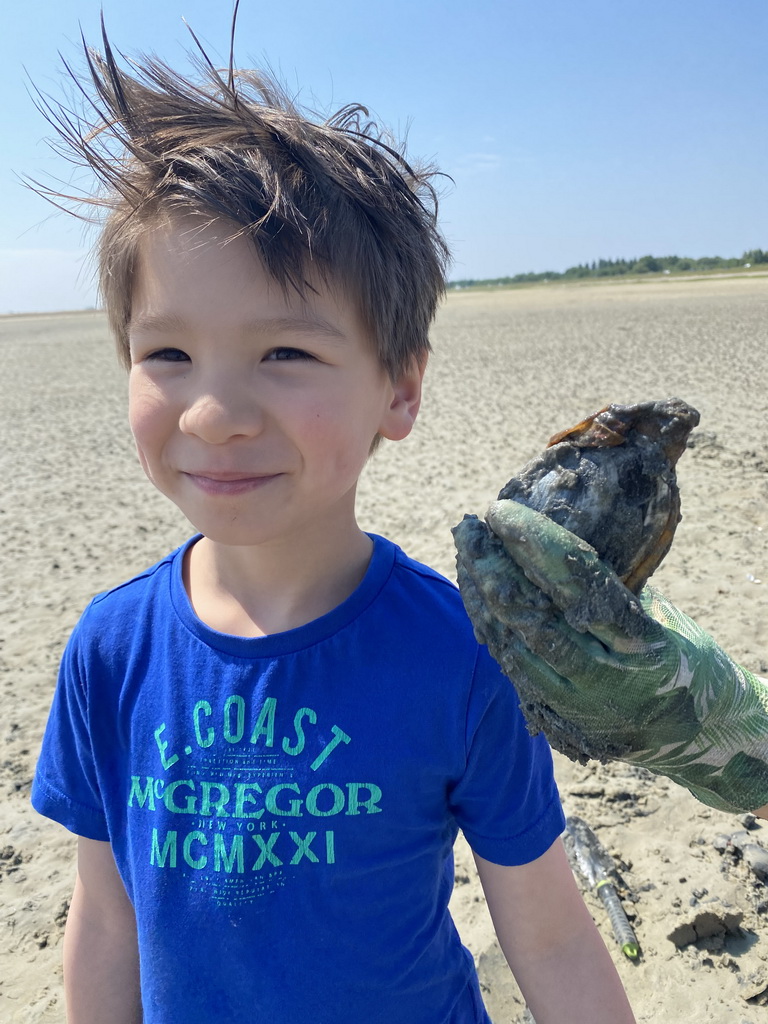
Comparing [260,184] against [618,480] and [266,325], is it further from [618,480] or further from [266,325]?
[618,480]

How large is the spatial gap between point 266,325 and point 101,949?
1.45 metres

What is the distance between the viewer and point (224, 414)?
131 cm

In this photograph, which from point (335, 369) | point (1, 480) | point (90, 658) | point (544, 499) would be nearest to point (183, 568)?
point (90, 658)

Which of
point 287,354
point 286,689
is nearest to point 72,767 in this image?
point 286,689

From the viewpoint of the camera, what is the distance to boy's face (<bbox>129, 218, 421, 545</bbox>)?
134 centimetres

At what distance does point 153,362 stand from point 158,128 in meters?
0.53

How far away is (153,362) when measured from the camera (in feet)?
4.66

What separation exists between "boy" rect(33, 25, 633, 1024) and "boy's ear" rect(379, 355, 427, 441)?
0.17 ft

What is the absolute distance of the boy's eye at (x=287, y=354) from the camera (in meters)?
1.37

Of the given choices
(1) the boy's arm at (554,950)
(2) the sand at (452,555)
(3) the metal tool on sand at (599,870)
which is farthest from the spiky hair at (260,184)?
(2) the sand at (452,555)

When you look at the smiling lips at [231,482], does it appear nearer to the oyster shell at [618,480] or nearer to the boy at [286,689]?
the boy at [286,689]

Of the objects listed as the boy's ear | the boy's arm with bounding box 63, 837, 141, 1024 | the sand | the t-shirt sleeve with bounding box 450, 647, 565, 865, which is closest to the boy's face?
the boy's ear

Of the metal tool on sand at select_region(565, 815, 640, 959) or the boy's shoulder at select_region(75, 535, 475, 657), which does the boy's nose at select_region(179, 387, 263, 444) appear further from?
the metal tool on sand at select_region(565, 815, 640, 959)

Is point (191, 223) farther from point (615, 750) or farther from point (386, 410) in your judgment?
point (615, 750)
